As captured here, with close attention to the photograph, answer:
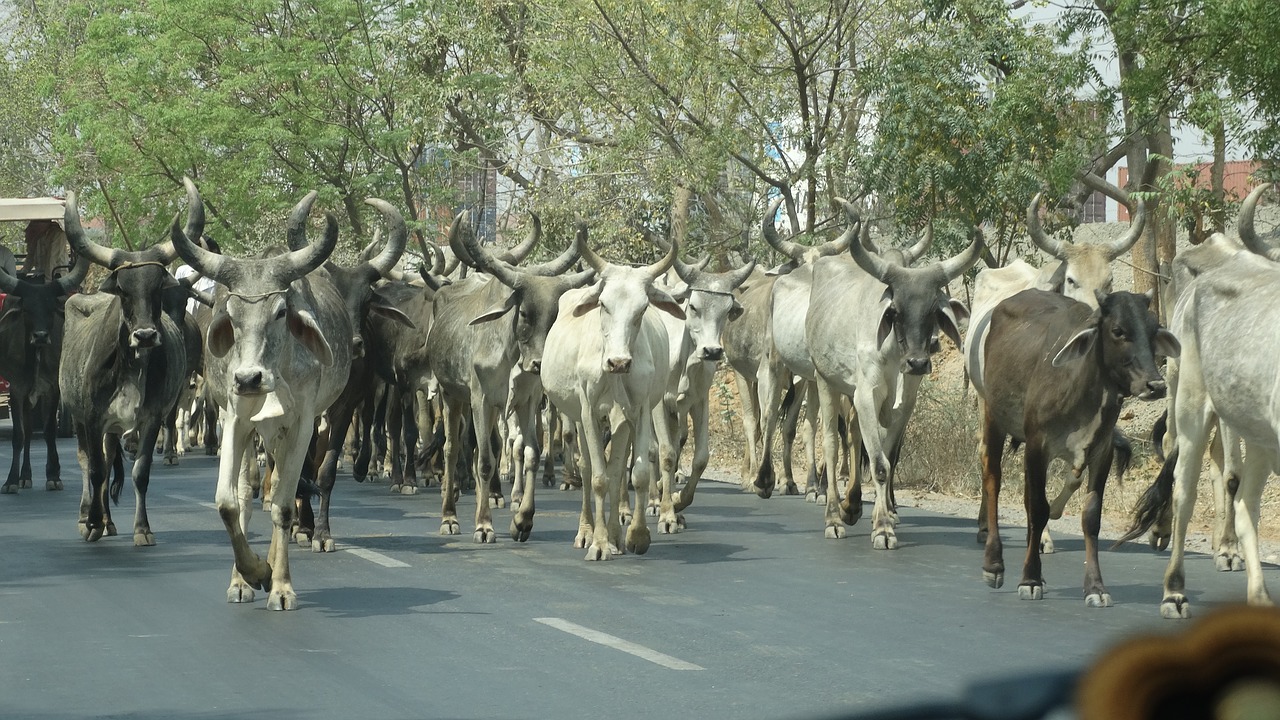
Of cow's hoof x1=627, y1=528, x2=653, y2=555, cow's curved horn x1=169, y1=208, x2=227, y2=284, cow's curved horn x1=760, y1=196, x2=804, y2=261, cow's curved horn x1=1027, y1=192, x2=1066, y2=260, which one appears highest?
cow's curved horn x1=760, y1=196, x2=804, y2=261

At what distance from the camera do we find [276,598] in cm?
930

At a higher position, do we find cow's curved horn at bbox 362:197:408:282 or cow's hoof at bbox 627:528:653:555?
cow's curved horn at bbox 362:197:408:282

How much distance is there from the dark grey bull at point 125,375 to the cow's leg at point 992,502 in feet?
19.1

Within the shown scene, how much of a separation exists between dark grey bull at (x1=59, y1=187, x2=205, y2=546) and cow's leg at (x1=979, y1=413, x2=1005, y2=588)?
583cm

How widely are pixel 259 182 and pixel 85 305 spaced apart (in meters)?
15.7

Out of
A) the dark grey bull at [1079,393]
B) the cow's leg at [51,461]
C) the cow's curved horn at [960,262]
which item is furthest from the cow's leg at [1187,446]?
the cow's leg at [51,461]

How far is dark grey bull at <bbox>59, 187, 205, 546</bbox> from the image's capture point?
1243 centimetres

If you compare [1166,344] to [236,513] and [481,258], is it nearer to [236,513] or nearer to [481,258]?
[236,513]

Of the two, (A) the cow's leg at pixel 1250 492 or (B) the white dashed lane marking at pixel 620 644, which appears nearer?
(B) the white dashed lane marking at pixel 620 644

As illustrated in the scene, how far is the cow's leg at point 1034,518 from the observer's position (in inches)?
387

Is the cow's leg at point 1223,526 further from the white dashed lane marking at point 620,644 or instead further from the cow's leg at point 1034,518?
the white dashed lane marking at point 620,644

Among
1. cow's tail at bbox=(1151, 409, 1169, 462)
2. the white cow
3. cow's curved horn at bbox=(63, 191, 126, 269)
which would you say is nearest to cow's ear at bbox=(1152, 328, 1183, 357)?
cow's tail at bbox=(1151, 409, 1169, 462)

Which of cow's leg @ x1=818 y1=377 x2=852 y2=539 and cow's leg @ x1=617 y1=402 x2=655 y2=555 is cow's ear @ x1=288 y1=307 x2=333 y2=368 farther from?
cow's leg @ x1=818 y1=377 x2=852 y2=539

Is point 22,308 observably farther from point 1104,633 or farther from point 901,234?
point 1104,633
